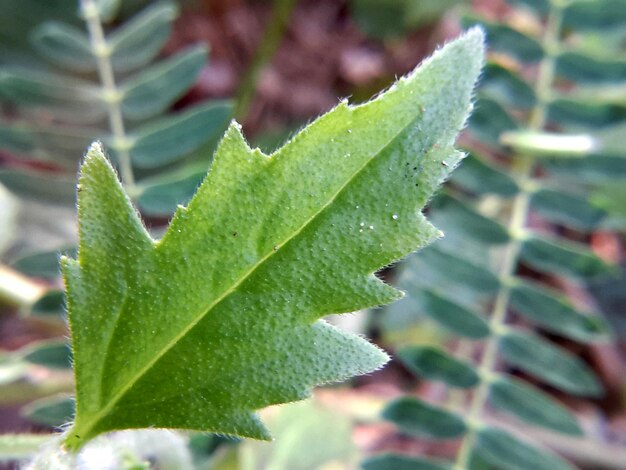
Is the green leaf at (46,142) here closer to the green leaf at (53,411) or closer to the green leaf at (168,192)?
the green leaf at (168,192)

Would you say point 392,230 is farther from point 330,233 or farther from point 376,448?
point 376,448

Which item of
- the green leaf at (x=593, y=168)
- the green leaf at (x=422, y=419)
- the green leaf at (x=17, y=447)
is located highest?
the green leaf at (x=593, y=168)

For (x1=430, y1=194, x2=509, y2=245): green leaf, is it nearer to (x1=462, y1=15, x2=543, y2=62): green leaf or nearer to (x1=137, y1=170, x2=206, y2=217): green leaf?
(x1=462, y1=15, x2=543, y2=62): green leaf

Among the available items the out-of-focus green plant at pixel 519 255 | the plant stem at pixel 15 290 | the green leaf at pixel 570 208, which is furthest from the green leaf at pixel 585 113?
the plant stem at pixel 15 290

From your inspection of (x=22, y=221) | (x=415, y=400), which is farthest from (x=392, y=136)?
(x=22, y=221)

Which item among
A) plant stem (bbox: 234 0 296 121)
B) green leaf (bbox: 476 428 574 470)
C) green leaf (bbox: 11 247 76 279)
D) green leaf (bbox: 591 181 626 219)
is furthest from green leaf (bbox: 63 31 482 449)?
plant stem (bbox: 234 0 296 121)

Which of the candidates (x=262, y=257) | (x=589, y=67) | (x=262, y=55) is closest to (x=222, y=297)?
(x=262, y=257)

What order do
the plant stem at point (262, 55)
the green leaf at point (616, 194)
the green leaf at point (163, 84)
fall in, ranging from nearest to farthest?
1. the green leaf at point (163, 84)
2. the green leaf at point (616, 194)
3. the plant stem at point (262, 55)
